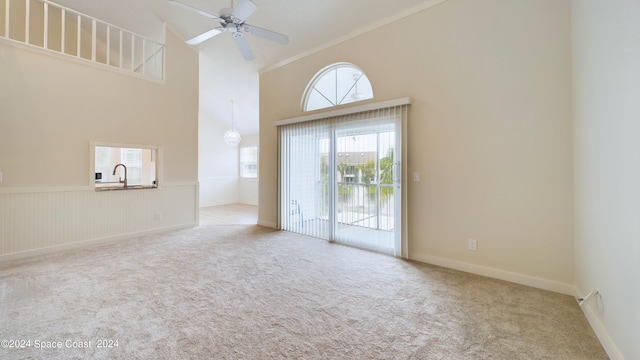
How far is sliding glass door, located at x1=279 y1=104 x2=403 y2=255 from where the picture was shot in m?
3.54

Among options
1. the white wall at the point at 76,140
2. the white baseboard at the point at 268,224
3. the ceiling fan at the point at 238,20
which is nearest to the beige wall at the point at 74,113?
the white wall at the point at 76,140

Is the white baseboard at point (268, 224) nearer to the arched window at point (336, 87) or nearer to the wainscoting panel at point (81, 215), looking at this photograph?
the wainscoting panel at point (81, 215)

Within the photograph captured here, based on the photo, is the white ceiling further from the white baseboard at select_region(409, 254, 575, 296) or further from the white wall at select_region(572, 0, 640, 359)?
the white baseboard at select_region(409, 254, 575, 296)

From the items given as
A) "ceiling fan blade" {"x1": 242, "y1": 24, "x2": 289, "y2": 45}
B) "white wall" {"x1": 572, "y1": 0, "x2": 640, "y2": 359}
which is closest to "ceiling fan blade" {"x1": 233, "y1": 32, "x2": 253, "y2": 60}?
"ceiling fan blade" {"x1": 242, "y1": 24, "x2": 289, "y2": 45}

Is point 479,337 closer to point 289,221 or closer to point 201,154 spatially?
point 289,221

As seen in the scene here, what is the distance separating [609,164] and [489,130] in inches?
47.0

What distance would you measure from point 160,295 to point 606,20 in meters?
4.09

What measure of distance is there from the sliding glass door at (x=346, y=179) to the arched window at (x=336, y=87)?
39cm

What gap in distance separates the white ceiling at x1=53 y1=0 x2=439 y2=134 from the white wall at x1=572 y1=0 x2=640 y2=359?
186cm

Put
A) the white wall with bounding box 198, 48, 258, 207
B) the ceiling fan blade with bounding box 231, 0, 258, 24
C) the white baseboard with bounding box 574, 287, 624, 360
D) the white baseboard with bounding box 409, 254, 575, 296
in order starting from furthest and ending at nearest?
the white wall with bounding box 198, 48, 258, 207
the ceiling fan blade with bounding box 231, 0, 258, 24
the white baseboard with bounding box 409, 254, 575, 296
the white baseboard with bounding box 574, 287, 624, 360

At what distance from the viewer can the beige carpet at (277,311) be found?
1681mm

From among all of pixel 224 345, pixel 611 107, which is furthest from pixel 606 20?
pixel 224 345

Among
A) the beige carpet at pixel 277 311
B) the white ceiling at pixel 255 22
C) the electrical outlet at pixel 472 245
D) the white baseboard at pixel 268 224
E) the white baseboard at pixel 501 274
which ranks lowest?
the beige carpet at pixel 277 311

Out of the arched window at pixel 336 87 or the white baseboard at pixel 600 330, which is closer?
the white baseboard at pixel 600 330
